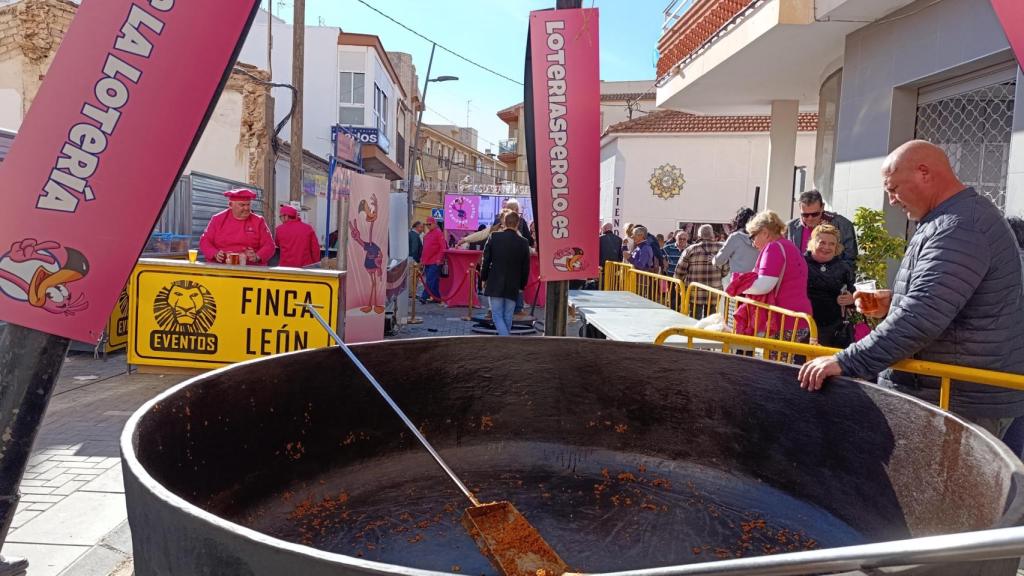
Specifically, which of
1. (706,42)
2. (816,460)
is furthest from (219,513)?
(706,42)

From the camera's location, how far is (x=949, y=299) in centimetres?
271

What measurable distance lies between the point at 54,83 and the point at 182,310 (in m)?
5.45

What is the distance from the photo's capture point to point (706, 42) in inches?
439

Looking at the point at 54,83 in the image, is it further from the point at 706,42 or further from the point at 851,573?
the point at 706,42

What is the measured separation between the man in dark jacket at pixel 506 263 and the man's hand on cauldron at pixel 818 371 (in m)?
6.72

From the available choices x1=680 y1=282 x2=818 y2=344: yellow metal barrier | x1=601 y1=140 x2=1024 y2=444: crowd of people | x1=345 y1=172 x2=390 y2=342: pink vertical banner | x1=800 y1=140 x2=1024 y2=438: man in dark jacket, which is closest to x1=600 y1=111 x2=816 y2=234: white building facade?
x1=345 y1=172 x2=390 y2=342: pink vertical banner

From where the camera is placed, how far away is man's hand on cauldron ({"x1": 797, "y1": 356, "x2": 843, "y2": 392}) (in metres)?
2.88

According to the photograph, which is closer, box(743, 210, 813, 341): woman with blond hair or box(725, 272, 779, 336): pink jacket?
box(743, 210, 813, 341): woman with blond hair

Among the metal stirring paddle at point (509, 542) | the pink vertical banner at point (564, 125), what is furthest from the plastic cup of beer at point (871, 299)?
the metal stirring paddle at point (509, 542)

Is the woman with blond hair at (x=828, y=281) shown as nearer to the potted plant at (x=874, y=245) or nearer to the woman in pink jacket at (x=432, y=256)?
the potted plant at (x=874, y=245)

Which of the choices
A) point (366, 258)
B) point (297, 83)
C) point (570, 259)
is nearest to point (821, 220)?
point (570, 259)

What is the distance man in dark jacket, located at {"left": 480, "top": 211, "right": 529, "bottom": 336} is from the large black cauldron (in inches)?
228

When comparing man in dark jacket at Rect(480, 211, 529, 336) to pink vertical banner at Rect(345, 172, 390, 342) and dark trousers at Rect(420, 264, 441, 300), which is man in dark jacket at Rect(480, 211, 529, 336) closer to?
pink vertical banner at Rect(345, 172, 390, 342)

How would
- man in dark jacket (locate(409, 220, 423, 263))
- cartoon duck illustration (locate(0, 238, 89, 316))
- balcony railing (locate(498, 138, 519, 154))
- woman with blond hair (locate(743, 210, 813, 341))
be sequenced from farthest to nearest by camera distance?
balcony railing (locate(498, 138, 519, 154)) → man in dark jacket (locate(409, 220, 423, 263)) → woman with blond hair (locate(743, 210, 813, 341)) → cartoon duck illustration (locate(0, 238, 89, 316))
